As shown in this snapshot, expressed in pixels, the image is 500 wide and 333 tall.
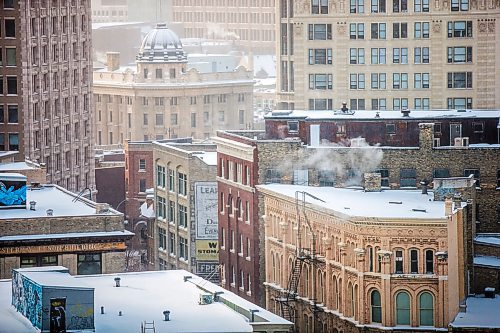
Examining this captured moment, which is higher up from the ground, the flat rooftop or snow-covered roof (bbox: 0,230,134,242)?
snow-covered roof (bbox: 0,230,134,242)

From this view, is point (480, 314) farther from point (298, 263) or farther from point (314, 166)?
point (314, 166)

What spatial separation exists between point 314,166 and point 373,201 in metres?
11.9

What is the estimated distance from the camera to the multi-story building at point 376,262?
520 ft

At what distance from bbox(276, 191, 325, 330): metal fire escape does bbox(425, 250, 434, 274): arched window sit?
1138 centimetres

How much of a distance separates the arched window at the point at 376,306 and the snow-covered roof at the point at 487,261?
10.4 meters

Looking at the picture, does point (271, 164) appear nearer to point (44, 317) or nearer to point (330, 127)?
point (330, 127)

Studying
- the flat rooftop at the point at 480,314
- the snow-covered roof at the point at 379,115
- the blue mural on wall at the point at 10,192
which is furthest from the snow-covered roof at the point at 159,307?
the snow-covered roof at the point at 379,115

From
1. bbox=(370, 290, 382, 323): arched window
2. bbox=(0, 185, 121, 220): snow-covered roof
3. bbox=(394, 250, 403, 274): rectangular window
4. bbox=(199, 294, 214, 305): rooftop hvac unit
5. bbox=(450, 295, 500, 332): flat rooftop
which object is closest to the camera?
bbox=(199, 294, 214, 305): rooftop hvac unit

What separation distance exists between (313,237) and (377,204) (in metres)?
5.30

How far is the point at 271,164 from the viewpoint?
18100cm

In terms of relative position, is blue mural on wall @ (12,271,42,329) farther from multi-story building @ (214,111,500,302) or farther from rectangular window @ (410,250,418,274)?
multi-story building @ (214,111,500,302)

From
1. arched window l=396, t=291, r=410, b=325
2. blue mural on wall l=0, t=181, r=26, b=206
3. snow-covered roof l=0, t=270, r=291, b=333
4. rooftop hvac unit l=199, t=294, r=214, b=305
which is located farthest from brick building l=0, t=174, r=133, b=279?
arched window l=396, t=291, r=410, b=325

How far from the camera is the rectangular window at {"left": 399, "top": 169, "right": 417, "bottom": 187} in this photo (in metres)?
177

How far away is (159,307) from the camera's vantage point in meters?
145
